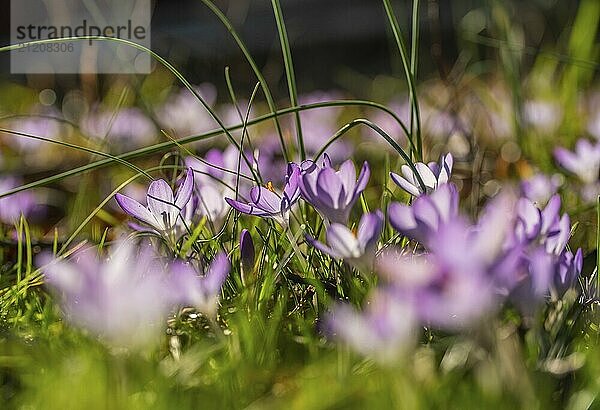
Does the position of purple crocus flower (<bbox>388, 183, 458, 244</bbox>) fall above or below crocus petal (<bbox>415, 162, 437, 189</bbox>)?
above

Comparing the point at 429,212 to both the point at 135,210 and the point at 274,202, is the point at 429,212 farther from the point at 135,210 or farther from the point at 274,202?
the point at 135,210

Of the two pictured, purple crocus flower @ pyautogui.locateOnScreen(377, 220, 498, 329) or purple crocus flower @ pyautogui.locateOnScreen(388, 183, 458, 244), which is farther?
purple crocus flower @ pyautogui.locateOnScreen(388, 183, 458, 244)

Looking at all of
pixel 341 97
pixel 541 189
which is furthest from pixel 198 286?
pixel 341 97

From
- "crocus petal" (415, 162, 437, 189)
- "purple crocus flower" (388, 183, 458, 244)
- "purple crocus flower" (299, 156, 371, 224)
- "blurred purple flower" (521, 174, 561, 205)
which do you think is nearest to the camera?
"purple crocus flower" (388, 183, 458, 244)

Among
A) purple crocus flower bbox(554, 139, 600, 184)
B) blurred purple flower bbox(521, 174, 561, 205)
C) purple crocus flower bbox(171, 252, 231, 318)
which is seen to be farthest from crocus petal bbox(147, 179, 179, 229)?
purple crocus flower bbox(554, 139, 600, 184)

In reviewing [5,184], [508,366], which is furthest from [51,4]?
[508,366]

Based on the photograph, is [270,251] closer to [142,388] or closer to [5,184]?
[142,388]

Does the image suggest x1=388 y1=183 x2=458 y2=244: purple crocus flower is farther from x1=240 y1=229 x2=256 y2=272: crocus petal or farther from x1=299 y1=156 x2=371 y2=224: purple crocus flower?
x1=240 y1=229 x2=256 y2=272: crocus petal

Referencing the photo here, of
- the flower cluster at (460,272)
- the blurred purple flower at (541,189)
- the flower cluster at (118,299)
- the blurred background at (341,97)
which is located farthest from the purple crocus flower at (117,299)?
the blurred purple flower at (541,189)

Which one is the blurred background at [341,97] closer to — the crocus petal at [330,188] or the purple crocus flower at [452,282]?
the crocus petal at [330,188]
